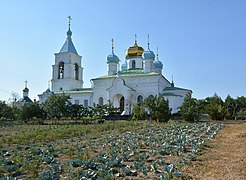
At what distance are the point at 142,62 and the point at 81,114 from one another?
1844cm

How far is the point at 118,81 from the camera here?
4500 cm

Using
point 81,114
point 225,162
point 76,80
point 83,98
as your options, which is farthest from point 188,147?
point 76,80

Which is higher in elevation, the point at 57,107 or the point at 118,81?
the point at 118,81

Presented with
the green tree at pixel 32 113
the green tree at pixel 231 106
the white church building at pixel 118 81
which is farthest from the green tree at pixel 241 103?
the green tree at pixel 32 113

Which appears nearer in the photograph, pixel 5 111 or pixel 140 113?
pixel 140 113

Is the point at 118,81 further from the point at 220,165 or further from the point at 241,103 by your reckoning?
the point at 220,165

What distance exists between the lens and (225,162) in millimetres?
8070

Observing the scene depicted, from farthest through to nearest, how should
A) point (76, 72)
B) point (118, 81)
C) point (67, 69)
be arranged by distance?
point (76, 72) → point (67, 69) → point (118, 81)

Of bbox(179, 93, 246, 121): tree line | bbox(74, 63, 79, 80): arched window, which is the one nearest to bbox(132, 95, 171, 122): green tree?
bbox(179, 93, 246, 121): tree line

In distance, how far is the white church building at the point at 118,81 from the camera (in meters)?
44.2

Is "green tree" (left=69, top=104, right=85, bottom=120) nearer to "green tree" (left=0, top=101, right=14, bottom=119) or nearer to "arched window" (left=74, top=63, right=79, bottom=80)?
"green tree" (left=0, top=101, right=14, bottom=119)

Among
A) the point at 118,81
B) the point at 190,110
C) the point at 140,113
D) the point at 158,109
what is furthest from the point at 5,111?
the point at 190,110

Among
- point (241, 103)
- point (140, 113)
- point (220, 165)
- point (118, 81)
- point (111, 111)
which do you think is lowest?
point (220, 165)

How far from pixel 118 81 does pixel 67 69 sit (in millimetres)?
10719
